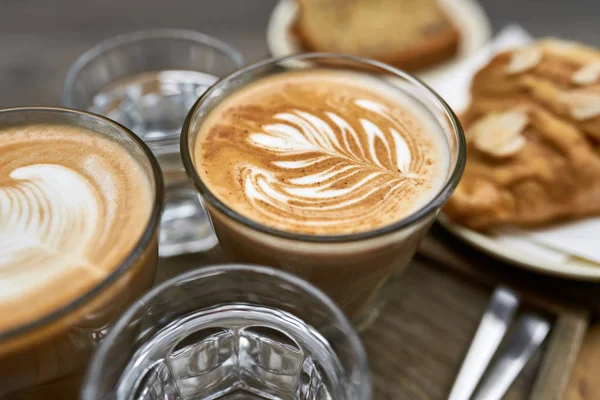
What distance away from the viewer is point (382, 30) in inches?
52.3

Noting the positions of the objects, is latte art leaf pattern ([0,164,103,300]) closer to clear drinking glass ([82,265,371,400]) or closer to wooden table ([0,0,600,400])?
clear drinking glass ([82,265,371,400])

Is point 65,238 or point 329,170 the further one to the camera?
point 329,170

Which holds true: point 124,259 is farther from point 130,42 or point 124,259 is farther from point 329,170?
point 130,42

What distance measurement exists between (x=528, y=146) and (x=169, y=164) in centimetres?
56

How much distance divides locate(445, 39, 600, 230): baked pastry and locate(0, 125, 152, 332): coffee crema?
50 cm

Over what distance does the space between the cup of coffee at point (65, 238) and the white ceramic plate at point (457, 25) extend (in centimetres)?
64

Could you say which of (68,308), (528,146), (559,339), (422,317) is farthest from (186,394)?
(528,146)

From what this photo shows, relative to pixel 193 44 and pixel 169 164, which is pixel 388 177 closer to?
pixel 169 164

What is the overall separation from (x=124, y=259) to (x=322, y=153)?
0.27 meters

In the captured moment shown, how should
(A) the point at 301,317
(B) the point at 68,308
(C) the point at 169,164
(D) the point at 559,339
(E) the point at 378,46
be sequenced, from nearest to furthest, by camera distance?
(B) the point at 68,308 → (A) the point at 301,317 → (D) the point at 559,339 → (C) the point at 169,164 → (E) the point at 378,46

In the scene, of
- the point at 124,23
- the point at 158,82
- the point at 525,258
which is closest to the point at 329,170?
the point at 525,258

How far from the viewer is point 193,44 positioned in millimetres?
1141

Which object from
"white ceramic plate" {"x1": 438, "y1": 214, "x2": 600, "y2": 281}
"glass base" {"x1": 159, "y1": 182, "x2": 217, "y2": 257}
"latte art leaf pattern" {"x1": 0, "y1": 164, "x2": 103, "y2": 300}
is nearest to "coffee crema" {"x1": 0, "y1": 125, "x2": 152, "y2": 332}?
"latte art leaf pattern" {"x1": 0, "y1": 164, "x2": 103, "y2": 300}

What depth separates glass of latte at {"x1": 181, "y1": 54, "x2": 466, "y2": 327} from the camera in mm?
646
